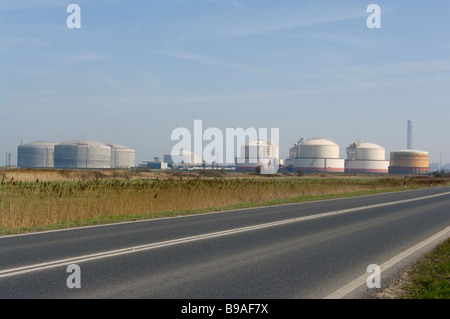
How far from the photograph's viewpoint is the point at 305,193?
109 feet

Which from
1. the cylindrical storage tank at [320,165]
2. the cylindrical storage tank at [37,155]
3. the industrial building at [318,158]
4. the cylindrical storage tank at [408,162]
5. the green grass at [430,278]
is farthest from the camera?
the cylindrical storage tank at [37,155]

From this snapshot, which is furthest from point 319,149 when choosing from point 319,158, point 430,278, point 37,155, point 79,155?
point 430,278

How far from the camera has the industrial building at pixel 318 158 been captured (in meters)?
143

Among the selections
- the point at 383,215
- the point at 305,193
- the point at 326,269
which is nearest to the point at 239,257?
the point at 326,269

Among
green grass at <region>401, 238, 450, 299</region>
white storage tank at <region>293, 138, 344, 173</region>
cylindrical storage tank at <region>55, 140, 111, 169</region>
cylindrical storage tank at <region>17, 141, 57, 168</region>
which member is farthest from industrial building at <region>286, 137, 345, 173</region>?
green grass at <region>401, 238, 450, 299</region>

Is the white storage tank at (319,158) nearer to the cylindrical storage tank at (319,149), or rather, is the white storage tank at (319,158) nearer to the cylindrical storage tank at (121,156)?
the cylindrical storage tank at (319,149)

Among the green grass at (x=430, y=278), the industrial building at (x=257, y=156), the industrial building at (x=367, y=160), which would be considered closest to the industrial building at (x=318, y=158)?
the industrial building at (x=367, y=160)

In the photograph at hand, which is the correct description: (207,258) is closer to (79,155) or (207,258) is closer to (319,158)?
(319,158)

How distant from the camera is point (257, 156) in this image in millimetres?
143375

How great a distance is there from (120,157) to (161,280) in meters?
176

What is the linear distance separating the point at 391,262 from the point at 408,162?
524 feet

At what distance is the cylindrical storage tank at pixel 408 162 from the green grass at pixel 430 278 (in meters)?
157
